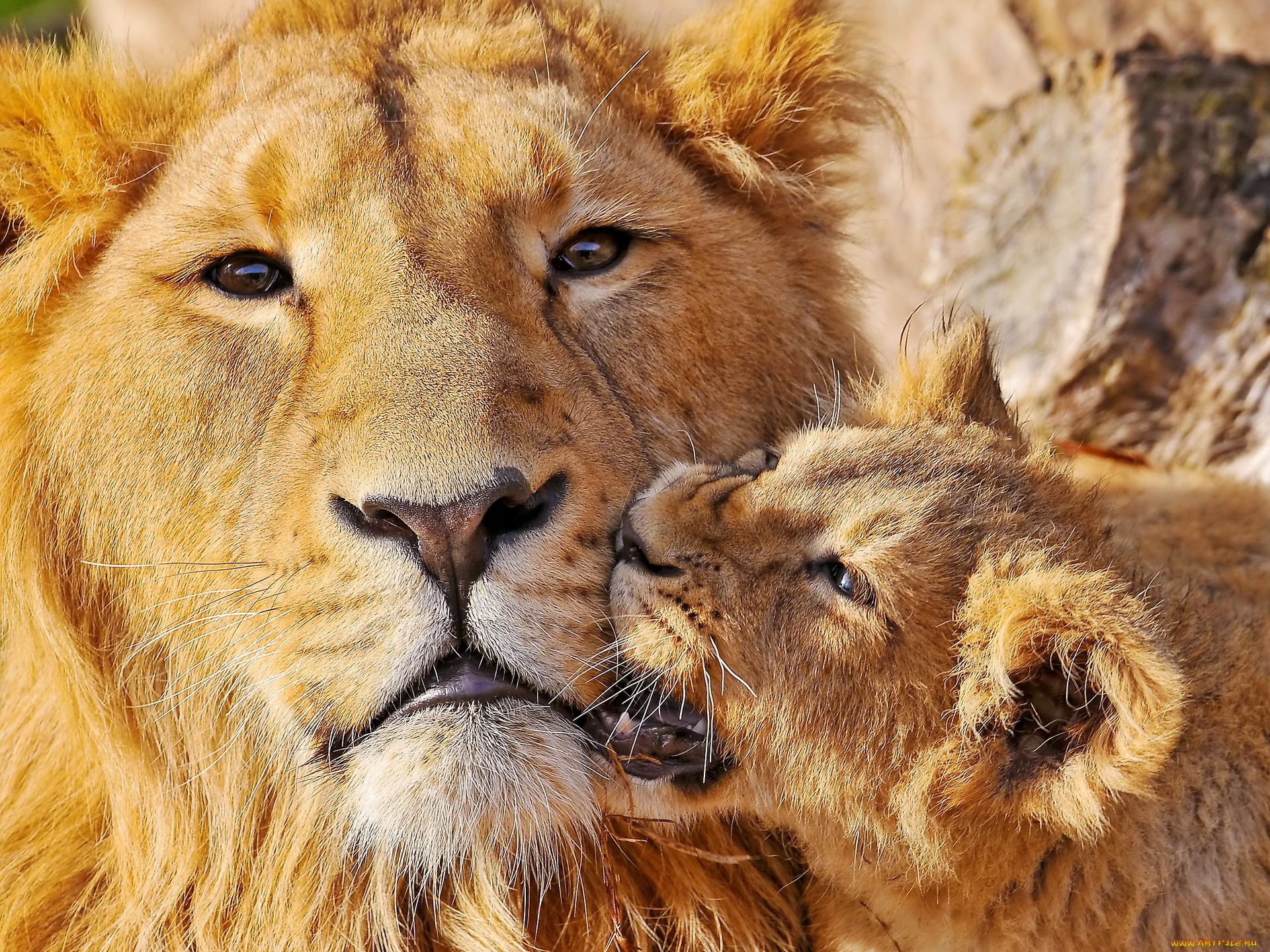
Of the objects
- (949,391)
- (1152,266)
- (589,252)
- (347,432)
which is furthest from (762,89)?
(1152,266)

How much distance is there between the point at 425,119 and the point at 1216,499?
5.19ft

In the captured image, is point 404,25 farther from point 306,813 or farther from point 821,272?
point 306,813

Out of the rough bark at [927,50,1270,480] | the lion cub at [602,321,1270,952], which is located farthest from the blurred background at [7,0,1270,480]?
the lion cub at [602,321,1270,952]

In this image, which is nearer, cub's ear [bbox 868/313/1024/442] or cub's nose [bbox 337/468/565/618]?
cub's nose [bbox 337/468/565/618]

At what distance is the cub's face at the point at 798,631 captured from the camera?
1.77 meters

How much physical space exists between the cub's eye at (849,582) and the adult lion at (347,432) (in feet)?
0.98

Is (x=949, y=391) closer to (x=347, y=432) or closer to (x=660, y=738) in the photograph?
(x=660, y=738)

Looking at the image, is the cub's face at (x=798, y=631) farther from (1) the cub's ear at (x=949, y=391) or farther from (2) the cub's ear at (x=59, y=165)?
(2) the cub's ear at (x=59, y=165)

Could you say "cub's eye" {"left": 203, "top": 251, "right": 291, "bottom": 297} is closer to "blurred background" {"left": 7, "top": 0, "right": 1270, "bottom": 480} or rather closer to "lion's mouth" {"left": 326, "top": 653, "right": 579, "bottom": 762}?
"lion's mouth" {"left": 326, "top": 653, "right": 579, "bottom": 762}

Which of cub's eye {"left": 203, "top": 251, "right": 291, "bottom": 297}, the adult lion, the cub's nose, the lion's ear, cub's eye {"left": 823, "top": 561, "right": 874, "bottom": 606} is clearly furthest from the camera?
the lion's ear

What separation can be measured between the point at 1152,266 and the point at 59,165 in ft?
7.40

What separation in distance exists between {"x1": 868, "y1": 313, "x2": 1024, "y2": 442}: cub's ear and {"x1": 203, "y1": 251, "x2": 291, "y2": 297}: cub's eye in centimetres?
91

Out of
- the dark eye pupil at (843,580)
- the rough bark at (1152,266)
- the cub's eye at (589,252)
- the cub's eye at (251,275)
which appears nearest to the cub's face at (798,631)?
the dark eye pupil at (843,580)

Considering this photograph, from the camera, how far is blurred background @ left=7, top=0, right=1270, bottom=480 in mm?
3086
